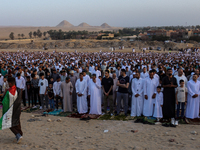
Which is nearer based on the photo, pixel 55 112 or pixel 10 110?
pixel 10 110

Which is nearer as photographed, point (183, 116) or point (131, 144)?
point (131, 144)

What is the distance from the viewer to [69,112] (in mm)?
8102

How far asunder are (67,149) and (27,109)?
14.4 ft

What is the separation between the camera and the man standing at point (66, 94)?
8.05m

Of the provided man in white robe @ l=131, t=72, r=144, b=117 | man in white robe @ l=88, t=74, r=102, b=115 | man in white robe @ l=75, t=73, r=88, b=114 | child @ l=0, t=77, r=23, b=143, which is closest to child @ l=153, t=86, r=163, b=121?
man in white robe @ l=131, t=72, r=144, b=117

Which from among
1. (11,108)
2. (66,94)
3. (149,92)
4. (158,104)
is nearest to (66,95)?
(66,94)

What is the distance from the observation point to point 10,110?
4797 millimetres

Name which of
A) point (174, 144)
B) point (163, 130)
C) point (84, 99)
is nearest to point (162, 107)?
point (163, 130)

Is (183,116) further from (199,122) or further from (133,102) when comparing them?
(133,102)

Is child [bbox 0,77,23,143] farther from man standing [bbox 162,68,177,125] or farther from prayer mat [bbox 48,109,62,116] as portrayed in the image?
man standing [bbox 162,68,177,125]

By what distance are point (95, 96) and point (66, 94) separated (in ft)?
4.04

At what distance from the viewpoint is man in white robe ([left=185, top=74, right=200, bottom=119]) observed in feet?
21.7

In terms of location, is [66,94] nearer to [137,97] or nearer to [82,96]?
[82,96]

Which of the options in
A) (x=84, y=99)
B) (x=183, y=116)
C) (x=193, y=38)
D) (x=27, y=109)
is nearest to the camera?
(x=183, y=116)
